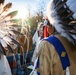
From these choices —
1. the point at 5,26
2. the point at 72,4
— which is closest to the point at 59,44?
the point at 72,4

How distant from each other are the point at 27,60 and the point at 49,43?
312 cm

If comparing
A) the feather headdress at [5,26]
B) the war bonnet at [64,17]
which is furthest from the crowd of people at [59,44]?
the feather headdress at [5,26]

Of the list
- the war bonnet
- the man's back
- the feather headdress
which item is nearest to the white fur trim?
the war bonnet

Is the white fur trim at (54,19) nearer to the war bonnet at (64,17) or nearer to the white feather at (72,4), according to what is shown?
the war bonnet at (64,17)

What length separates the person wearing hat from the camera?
5.57 ft

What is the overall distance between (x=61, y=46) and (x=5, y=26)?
70 centimetres

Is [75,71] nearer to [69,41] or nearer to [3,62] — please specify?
[69,41]

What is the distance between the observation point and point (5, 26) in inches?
87.5

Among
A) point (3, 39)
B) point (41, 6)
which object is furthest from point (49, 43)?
point (41, 6)

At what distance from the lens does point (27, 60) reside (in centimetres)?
482

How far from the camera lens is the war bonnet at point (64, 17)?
5.49ft

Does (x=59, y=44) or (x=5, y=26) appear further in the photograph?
(x=5, y=26)

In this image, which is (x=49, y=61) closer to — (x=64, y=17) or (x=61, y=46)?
(x=61, y=46)

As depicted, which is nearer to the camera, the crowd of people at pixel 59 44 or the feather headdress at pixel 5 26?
the crowd of people at pixel 59 44
